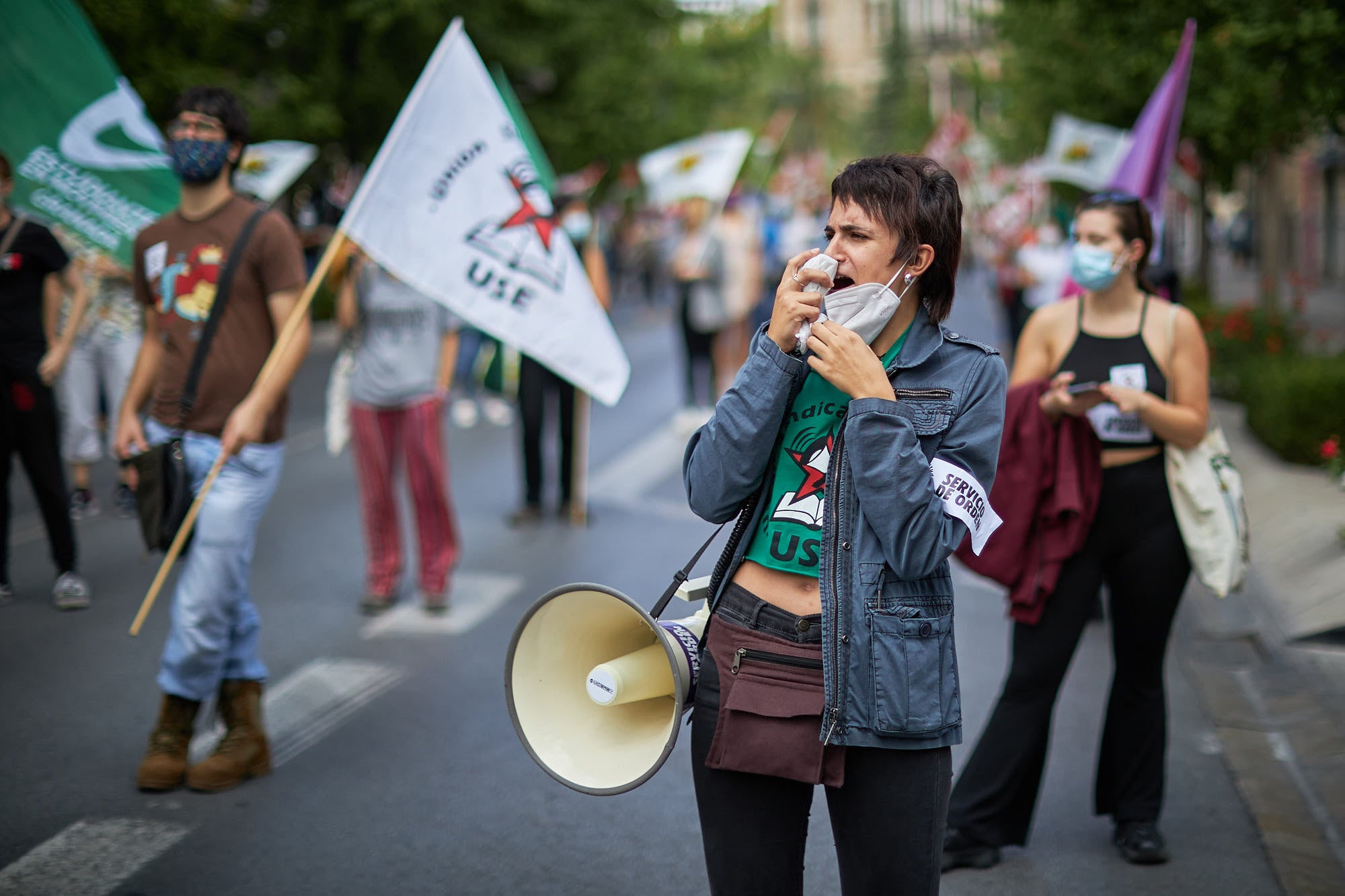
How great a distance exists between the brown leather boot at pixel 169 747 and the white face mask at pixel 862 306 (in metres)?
2.89

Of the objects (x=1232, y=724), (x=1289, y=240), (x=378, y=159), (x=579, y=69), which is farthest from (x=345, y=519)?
(x=1289, y=240)

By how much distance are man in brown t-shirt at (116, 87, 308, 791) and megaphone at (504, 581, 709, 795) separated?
1958 mm

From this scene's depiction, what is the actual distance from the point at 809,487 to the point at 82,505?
7325 millimetres

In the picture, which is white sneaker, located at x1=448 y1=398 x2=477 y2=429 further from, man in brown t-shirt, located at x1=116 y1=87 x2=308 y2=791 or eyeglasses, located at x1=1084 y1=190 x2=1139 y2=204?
eyeglasses, located at x1=1084 y1=190 x2=1139 y2=204

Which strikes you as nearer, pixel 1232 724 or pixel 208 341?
pixel 208 341

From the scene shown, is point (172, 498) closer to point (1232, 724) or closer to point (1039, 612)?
point (1039, 612)

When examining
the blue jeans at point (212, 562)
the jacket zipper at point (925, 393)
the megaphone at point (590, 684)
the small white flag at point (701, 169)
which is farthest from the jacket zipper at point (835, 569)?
the small white flag at point (701, 169)

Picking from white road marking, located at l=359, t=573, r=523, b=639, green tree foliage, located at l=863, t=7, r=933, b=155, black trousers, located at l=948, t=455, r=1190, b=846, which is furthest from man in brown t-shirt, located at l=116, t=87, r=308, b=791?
green tree foliage, located at l=863, t=7, r=933, b=155

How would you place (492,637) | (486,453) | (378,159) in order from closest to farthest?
(378,159)
(492,637)
(486,453)

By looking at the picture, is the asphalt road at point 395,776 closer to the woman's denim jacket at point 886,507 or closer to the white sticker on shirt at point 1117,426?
the white sticker on shirt at point 1117,426

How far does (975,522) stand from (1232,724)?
346 cm

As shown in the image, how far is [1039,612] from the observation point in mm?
3939

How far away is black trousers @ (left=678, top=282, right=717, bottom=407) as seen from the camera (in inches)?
476

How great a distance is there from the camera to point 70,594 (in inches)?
260
